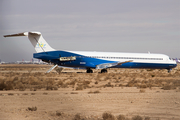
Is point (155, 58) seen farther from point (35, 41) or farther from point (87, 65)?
point (35, 41)

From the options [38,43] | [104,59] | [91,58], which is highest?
[38,43]

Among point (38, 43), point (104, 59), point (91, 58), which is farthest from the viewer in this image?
point (104, 59)

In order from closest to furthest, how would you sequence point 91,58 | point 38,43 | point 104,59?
point 38,43 < point 91,58 < point 104,59

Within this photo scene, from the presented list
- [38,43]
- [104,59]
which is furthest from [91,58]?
[38,43]

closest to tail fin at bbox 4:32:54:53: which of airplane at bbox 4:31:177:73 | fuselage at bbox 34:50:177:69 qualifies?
airplane at bbox 4:31:177:73

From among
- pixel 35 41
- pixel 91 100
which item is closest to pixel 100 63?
pixel 35 41

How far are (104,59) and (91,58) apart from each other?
2390mm

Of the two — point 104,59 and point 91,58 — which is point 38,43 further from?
point 104,59

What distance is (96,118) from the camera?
9.62 m

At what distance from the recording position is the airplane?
41281 millimetres

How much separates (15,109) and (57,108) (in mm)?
1875

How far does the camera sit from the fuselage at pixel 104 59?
41.8 metres

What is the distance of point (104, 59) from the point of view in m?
44.8

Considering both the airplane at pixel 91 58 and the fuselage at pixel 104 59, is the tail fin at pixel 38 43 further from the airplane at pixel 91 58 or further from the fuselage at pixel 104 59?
the fuselage at pixel 104 59
